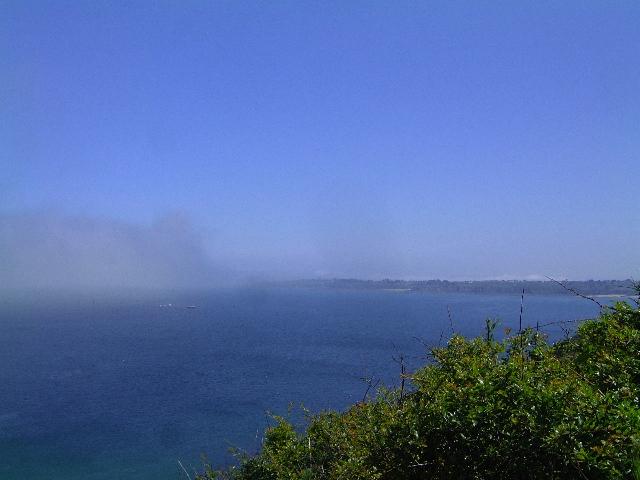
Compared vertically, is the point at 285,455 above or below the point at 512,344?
below

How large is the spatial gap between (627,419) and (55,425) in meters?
46.9

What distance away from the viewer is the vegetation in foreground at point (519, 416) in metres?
4.11

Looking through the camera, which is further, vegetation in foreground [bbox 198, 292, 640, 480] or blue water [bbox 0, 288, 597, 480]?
blue water [bbox 0, 288, 597, 480]

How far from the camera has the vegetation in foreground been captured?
411 cm

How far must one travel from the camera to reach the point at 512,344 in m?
6.61

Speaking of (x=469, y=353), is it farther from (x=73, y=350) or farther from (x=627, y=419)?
(x=73, y=350)

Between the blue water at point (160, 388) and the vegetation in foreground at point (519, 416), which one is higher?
the vegetation in foreground at point (519, 416)

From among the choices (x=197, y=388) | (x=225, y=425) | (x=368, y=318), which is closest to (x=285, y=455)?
(x=225, y=425)

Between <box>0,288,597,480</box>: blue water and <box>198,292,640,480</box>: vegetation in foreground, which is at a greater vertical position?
<box>198,292,640,480</box>: vegetation in foreground

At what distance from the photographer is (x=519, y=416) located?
4414 mm

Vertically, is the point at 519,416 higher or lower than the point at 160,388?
higher

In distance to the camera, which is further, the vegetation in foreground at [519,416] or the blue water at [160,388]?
the blue water at [160,388]

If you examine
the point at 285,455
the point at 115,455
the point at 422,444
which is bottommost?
the point at 115,455

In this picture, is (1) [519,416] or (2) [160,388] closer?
(1) [519,416]
